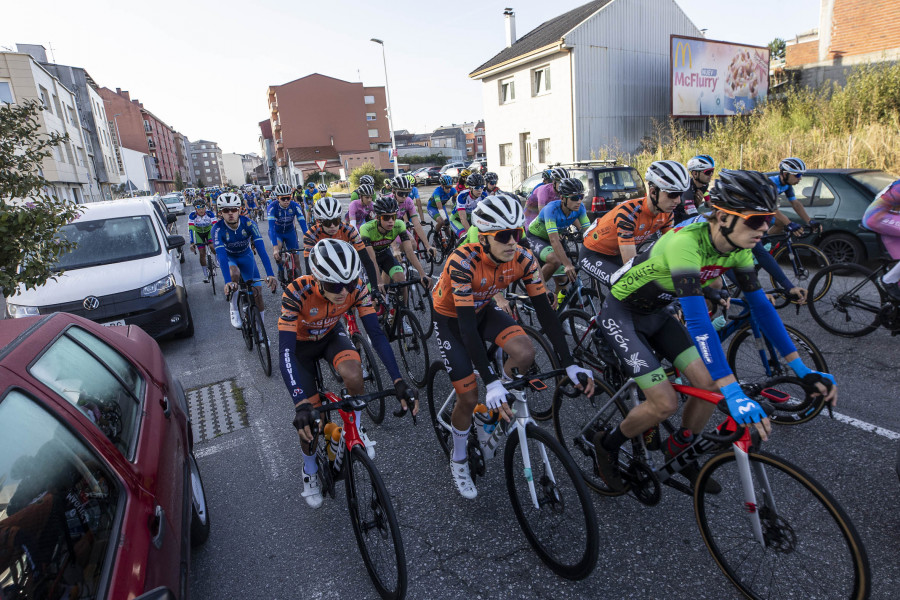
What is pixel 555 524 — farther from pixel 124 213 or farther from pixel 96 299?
pixel 124 213

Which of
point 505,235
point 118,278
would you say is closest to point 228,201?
point 118,278

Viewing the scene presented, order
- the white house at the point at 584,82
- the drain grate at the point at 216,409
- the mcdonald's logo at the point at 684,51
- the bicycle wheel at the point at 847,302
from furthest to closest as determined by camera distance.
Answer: the white house at the point at 584,82 → the mcdonald's logo at the point at 684,51 → the bicycle wheel at the point at 847,302 → the drain grate at the point at 216,409

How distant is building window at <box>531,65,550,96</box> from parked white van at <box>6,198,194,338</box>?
21.8m

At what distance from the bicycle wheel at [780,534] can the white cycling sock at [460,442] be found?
1454 mm

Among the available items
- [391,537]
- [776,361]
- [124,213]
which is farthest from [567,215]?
[124,213]

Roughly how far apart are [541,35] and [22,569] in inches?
1217

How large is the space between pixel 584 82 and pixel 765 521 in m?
25.1

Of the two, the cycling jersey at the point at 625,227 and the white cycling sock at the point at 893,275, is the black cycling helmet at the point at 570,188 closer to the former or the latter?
the cycling jersey at the point at 625,227

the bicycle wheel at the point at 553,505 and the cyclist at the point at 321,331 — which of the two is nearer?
the bicycle wheel at the point at 553,505

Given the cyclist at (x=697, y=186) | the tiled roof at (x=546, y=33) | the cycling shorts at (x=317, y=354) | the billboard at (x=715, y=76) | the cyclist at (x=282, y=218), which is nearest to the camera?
the cycling shorts at (x=317, y=354)

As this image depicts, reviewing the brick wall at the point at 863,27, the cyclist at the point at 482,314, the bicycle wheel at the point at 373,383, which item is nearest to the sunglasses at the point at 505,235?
the cyclist at the point at 482,314

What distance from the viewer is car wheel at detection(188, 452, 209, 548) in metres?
3.21

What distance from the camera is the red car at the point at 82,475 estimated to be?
5.24ft

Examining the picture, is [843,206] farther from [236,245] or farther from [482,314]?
[236,245]
